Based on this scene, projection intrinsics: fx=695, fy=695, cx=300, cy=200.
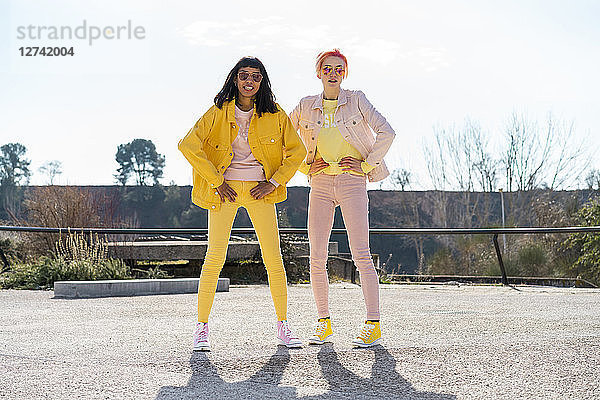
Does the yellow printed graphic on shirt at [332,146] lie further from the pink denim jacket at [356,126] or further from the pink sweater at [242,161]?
the pink sweater at [242,161]

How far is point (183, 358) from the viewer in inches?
143

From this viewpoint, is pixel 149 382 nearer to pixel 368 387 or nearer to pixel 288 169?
pixel 368 387

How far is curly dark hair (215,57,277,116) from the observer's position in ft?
13.4

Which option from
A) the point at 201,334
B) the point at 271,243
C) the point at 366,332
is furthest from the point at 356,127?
the point at 201,334

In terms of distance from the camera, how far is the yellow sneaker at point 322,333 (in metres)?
4.13

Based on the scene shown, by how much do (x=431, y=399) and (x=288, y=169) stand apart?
1723 mm

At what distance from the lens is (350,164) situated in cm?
420

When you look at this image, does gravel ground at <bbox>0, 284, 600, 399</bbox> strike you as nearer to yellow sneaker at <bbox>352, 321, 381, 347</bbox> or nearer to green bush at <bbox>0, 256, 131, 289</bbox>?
yellow sneaker at <bbox>352, 321, 381, 347</bbox>

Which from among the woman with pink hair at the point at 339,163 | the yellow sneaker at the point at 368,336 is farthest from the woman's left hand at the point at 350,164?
the yellow sneaker at the point at 368,336

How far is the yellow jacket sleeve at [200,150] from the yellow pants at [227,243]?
144 mm

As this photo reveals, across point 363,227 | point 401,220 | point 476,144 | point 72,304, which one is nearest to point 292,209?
point 401,220

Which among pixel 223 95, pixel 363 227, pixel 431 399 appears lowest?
pixel 431 399

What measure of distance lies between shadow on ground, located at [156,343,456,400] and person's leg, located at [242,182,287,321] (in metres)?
0.54

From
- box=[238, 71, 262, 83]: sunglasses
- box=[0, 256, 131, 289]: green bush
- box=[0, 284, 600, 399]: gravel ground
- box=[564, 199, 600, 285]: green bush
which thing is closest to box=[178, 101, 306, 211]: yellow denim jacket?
box=[238, 71, 262, 83]: sunglasses
